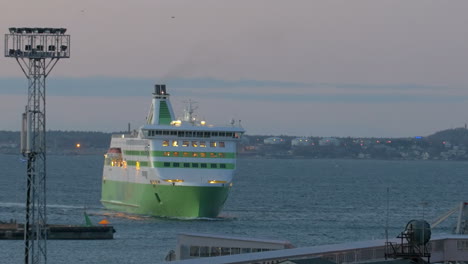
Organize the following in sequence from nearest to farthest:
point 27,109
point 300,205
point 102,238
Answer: point 27,109 → point 102,238 → point 300,205

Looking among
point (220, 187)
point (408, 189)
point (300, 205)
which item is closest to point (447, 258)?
point (220, 187)

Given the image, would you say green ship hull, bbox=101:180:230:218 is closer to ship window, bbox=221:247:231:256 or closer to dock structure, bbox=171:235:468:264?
dock structure, bbox=171:235:468:264

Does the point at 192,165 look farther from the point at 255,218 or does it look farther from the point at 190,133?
the point at 255,218

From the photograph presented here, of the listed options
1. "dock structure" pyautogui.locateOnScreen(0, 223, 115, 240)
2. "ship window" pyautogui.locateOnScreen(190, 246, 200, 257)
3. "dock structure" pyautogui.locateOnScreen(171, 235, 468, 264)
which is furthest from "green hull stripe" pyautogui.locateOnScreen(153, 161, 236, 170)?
"ship window" pyautogui.locateOnScreen(190, 246, 200, 257)

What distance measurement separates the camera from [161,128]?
82250mm

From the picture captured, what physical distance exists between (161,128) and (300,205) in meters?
26.3

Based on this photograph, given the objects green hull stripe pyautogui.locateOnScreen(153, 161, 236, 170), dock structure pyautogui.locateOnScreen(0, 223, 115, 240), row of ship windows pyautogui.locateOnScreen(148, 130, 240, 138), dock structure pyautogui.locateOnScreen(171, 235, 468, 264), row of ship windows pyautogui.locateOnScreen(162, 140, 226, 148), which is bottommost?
dock structure pyautogui.locateOnScreen(0, 223, 115, 240)

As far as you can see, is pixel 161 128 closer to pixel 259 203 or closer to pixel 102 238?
pixel 102 238

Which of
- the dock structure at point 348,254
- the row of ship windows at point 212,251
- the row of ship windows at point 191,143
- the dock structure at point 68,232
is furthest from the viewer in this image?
the row of ship windows at point 191,143

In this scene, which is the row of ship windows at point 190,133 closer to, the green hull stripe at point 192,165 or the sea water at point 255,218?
the green hull stripe at point 192,165

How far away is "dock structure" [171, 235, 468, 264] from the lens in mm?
33062

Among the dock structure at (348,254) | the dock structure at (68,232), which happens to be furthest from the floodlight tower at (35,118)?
the dock structure at (68,232)

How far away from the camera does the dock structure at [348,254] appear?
108ft

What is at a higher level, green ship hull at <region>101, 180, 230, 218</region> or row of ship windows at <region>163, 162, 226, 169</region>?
row of ship windows at <region>163, 162, 226, 169</region>
